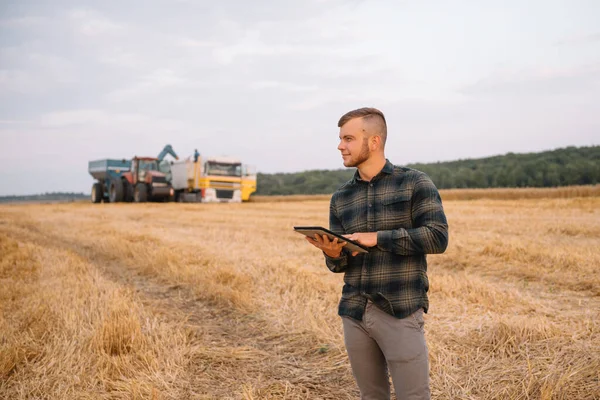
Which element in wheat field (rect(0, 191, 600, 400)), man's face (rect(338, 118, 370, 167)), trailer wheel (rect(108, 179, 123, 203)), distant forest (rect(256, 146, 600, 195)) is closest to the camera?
man's face (rect(338, 118, 370, 167))

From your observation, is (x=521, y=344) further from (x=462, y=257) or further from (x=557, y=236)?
(x=557, y=236)

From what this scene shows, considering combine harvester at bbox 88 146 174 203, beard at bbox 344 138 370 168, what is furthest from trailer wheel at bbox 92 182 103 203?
beard at bbox 344 138 370 168

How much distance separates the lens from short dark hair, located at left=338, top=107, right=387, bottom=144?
2.78 metres

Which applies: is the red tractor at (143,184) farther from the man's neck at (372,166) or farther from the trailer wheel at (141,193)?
the man's neck at (372,166)

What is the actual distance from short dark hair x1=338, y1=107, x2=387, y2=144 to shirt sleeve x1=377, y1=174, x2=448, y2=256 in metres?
0.36

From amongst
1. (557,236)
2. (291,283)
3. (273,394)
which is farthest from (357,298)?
(557,236)

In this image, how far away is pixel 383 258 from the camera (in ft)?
9.10

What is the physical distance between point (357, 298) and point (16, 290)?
5.91 metres

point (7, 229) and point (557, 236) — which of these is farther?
point (7, 229)

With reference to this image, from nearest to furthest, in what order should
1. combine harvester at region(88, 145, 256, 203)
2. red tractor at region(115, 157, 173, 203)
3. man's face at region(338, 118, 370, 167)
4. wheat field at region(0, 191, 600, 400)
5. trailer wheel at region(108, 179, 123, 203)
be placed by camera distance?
man's face at region(338, 118, 370, 167) < wheat field at region(0, 191, 600, 400) < red tractor at region(115, 157, 173, 203) < combine harvester at region(88, 145, 256, 203) < trailer wheel at region(108, 179, 123, 203)

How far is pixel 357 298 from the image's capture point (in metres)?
2.79

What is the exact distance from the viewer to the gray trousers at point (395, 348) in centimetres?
262

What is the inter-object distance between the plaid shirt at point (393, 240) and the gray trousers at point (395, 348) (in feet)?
0.18

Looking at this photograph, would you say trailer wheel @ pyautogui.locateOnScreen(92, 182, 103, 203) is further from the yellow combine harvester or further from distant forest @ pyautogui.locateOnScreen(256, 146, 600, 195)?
distant forest @ pyautogui.locateOnScreen(256, 146, 600, 195)
